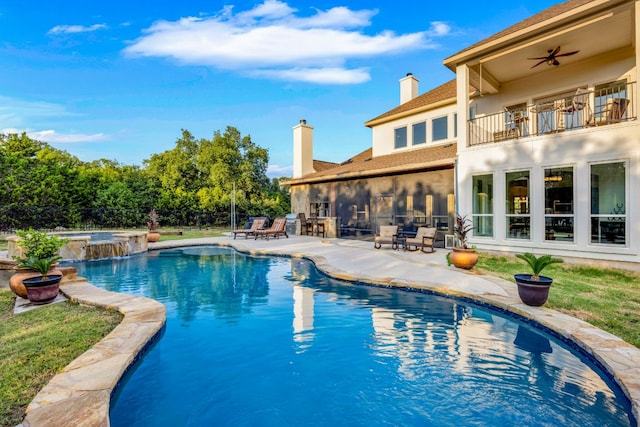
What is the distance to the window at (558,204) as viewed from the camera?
27.7 feet

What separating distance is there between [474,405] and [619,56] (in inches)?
434

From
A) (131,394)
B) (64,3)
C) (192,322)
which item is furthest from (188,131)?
(131,394)

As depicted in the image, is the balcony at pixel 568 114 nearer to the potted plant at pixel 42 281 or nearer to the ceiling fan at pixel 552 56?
the ceiling fan at pixel 552 56

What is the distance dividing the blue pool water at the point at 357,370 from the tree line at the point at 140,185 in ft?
48.3

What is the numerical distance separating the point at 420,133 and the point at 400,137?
1.04m

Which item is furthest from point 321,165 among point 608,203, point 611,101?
point 608,203

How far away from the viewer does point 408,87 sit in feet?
56.1

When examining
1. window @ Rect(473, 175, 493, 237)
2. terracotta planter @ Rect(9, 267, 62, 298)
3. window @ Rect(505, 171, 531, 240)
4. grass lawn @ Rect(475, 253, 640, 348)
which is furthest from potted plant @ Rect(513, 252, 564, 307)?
terracotta planter @ Rect(9, 267, 62, 298)

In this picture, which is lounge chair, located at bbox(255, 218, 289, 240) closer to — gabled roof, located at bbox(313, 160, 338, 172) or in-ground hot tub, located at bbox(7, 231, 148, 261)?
gabled roof, located at bbox(313, 160, 338, 172)

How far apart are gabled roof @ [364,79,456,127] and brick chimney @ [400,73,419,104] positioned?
5.98 feet

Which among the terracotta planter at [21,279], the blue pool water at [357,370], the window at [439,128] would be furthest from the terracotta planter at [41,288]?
the window at [439,128]

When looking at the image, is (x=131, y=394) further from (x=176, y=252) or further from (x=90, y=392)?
(x=176, y=252)

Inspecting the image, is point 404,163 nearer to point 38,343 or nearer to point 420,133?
point 420,133

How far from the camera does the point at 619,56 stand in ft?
30.1
